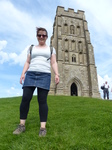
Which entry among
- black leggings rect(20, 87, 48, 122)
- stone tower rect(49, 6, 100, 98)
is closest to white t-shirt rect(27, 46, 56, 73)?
black leggings rect(20, 87, 48, 122)

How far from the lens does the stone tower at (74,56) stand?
21391mm

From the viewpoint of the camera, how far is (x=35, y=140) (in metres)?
2.14

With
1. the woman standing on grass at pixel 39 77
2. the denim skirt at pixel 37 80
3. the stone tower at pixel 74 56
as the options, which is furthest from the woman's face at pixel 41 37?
the stone tower at pixel 74 56

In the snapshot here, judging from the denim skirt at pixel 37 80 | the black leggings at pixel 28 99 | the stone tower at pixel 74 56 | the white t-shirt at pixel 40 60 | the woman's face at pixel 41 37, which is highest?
the stone tower at pixel 74 56

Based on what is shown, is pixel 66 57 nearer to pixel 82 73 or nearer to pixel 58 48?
pixel 58 48

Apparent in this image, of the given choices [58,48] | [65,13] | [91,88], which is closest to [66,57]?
[58,48]

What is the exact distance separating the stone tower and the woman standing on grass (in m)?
16.7

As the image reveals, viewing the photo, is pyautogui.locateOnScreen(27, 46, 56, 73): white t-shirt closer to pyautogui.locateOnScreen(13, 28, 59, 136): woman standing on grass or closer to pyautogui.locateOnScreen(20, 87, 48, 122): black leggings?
pyautogui.locateOnScreen(13, 28, 59, 136): woman standing on grass

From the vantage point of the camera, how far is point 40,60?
9.00 ft

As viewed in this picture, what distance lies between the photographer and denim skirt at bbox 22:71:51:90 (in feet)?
8.48

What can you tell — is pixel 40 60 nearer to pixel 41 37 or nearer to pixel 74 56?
pixel 41 37

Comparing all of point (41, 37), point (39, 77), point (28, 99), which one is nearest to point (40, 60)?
point (39, 77)

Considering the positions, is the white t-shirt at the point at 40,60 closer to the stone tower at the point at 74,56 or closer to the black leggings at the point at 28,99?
the black leggings at the point at 28,99

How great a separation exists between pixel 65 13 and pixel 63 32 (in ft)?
15.7
